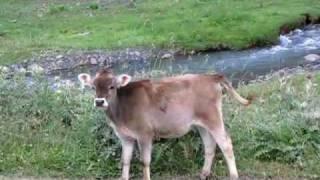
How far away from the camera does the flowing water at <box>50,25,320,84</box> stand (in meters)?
26.9

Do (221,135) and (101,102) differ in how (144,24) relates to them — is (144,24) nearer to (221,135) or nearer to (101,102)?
(221,135)

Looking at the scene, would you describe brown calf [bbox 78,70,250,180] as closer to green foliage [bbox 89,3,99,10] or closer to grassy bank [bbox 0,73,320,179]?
grassy bank [bbox 0,73,320,179]

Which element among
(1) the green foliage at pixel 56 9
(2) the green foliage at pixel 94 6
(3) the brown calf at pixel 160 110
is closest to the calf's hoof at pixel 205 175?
(3) the brown calf at pixel 160 110

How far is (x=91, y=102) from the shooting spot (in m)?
12.6

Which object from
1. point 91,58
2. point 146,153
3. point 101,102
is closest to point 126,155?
point 146,153

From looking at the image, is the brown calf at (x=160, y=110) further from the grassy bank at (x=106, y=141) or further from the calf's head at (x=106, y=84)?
the grassy bank at (x=106, y=141)

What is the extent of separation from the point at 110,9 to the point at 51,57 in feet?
29.9

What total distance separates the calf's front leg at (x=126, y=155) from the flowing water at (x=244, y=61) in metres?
14.4

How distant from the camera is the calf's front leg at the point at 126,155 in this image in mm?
10841

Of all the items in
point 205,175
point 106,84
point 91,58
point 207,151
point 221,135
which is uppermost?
point 106,84

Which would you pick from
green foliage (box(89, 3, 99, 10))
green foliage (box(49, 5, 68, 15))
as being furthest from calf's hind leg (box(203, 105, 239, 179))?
green foliage (box(89, 3, 99, 10))

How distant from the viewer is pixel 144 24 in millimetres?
35156

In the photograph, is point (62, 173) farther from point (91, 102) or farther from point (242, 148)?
point (242, 148)

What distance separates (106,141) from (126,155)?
876 millimetres
